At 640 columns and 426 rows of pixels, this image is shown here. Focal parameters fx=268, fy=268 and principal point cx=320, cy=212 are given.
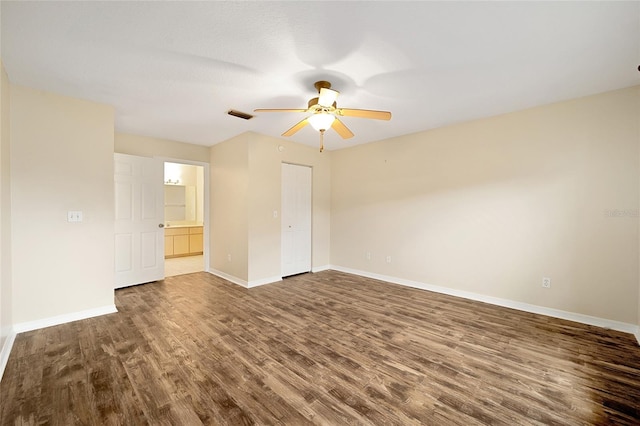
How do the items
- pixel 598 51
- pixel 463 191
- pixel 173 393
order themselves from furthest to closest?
pixel 463 191 → pixel 598 51 → pixel 173 393

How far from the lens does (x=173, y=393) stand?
1.85 meters

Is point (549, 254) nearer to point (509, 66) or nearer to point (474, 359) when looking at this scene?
point (474, 359)

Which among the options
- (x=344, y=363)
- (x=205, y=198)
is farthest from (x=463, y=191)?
(x=205, y=198)

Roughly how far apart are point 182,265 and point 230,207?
2.25 meters

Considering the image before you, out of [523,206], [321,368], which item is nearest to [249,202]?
[321,368]

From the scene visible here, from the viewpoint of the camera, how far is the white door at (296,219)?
5043 millimetres

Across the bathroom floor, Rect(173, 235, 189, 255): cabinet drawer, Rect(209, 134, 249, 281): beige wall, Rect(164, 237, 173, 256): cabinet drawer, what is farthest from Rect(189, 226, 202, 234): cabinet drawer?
Rect(209, 134, 249, 281): beige wall

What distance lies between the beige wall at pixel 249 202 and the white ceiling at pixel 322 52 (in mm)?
1327

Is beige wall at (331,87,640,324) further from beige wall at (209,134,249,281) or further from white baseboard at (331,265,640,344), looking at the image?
beige wall at (209,134,249,281)

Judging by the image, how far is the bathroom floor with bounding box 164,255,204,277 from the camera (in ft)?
17.4

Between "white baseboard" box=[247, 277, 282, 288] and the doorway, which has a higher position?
the doorway

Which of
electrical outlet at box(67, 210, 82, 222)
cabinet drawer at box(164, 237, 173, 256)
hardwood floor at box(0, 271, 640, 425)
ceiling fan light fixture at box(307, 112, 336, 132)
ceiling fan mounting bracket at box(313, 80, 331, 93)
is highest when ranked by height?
ceiling fan mounting bracket at box(313, 80, 331, 93)

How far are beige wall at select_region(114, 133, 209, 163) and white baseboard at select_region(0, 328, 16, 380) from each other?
2835mm

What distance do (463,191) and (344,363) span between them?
9.67 feet
